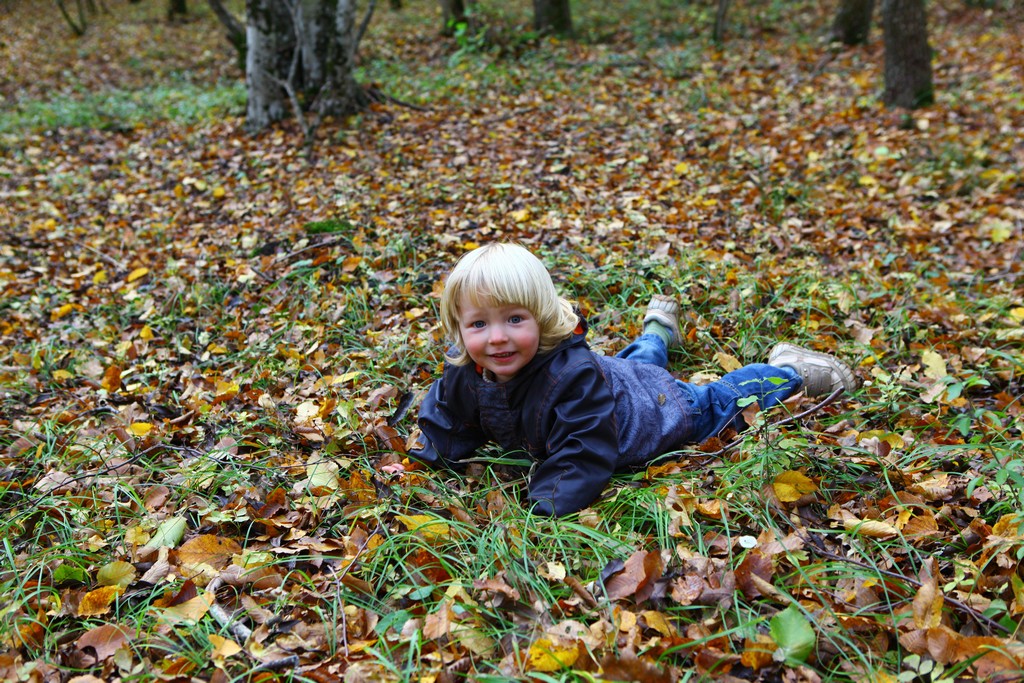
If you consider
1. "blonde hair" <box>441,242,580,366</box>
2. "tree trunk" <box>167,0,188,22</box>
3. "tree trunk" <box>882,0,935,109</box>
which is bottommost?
"blonde hair" <box>441,242,580,366</box>

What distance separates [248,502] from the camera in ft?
8.85

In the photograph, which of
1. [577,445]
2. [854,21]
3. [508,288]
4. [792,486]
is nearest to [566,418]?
[577,445]

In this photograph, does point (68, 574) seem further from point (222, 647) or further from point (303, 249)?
point (303, 249)


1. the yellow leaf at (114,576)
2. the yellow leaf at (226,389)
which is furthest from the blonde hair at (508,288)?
the yellow leaf at (226,389)

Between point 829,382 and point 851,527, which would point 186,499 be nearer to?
point 851,527

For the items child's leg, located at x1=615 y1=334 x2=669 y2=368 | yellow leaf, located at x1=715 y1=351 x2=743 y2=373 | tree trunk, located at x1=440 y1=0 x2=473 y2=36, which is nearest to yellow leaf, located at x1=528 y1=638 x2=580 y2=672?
child's leg, located at x1=615 y1=334 x2=669 y2=368

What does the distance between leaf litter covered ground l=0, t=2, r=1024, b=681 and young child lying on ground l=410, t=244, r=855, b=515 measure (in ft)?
0.45

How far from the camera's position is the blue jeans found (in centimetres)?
314

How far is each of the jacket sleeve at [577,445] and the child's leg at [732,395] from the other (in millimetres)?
592

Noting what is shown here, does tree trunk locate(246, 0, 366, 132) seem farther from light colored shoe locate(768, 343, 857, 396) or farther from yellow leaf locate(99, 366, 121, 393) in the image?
light colored shoe locate(768, 343, 857, 396)

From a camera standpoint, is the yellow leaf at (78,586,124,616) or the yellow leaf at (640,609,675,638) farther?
the yellow leaf at (78,586,124,616)

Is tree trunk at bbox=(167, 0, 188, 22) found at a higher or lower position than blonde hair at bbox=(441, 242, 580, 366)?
higher

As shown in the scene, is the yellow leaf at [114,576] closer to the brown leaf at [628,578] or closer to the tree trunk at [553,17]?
the brown leaf at [628,578]

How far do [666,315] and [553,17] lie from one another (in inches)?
377
